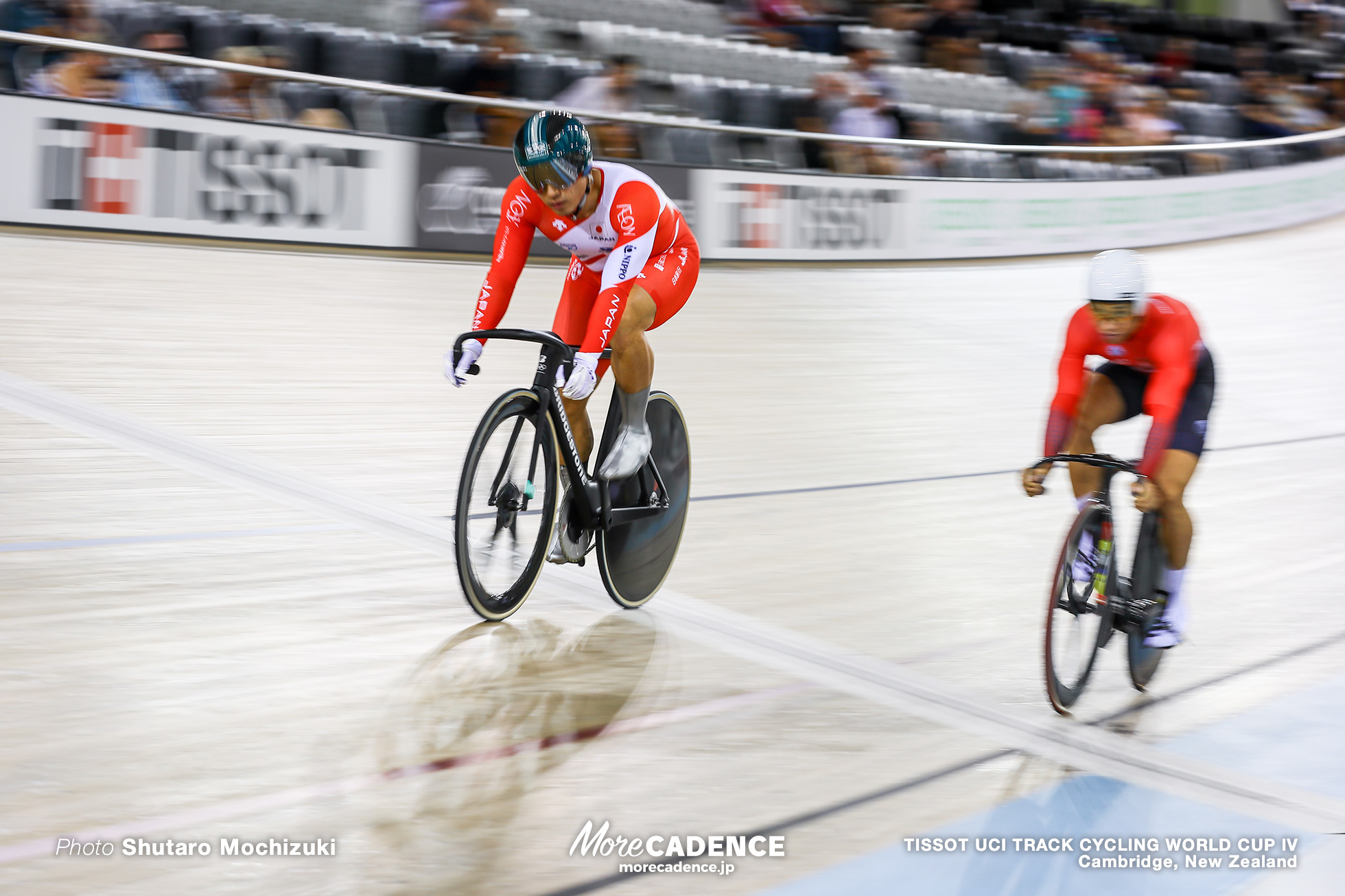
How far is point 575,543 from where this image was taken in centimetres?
351

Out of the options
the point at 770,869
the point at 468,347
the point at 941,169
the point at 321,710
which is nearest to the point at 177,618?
the point at 321,710

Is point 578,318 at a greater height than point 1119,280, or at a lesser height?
lesser

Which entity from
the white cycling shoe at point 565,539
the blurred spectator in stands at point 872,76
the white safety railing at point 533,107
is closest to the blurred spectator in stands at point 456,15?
the white safety railing at point 533,107

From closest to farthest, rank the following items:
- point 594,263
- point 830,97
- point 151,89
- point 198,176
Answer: point 594,263 < point 151,89 < point 198,176 < point 830,97

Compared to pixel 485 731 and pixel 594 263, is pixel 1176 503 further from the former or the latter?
pixel 485 731

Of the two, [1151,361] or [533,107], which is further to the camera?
[533,107]

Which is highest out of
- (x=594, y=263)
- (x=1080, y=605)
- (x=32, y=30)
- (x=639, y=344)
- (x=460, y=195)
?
(x=32, y=30)

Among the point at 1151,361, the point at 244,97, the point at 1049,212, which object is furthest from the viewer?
the point at 1049,212

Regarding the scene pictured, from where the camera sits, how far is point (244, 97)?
26.9 feet

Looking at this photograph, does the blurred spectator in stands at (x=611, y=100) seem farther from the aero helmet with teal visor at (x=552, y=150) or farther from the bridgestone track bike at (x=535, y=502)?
the aero helmet with teal visor at (x=552, y=150)

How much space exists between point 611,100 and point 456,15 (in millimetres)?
1289

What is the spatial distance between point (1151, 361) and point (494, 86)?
277 inches

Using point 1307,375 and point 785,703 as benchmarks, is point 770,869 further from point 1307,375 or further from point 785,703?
point 1307,375

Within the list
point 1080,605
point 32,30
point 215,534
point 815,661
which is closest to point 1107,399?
point 1080,605
